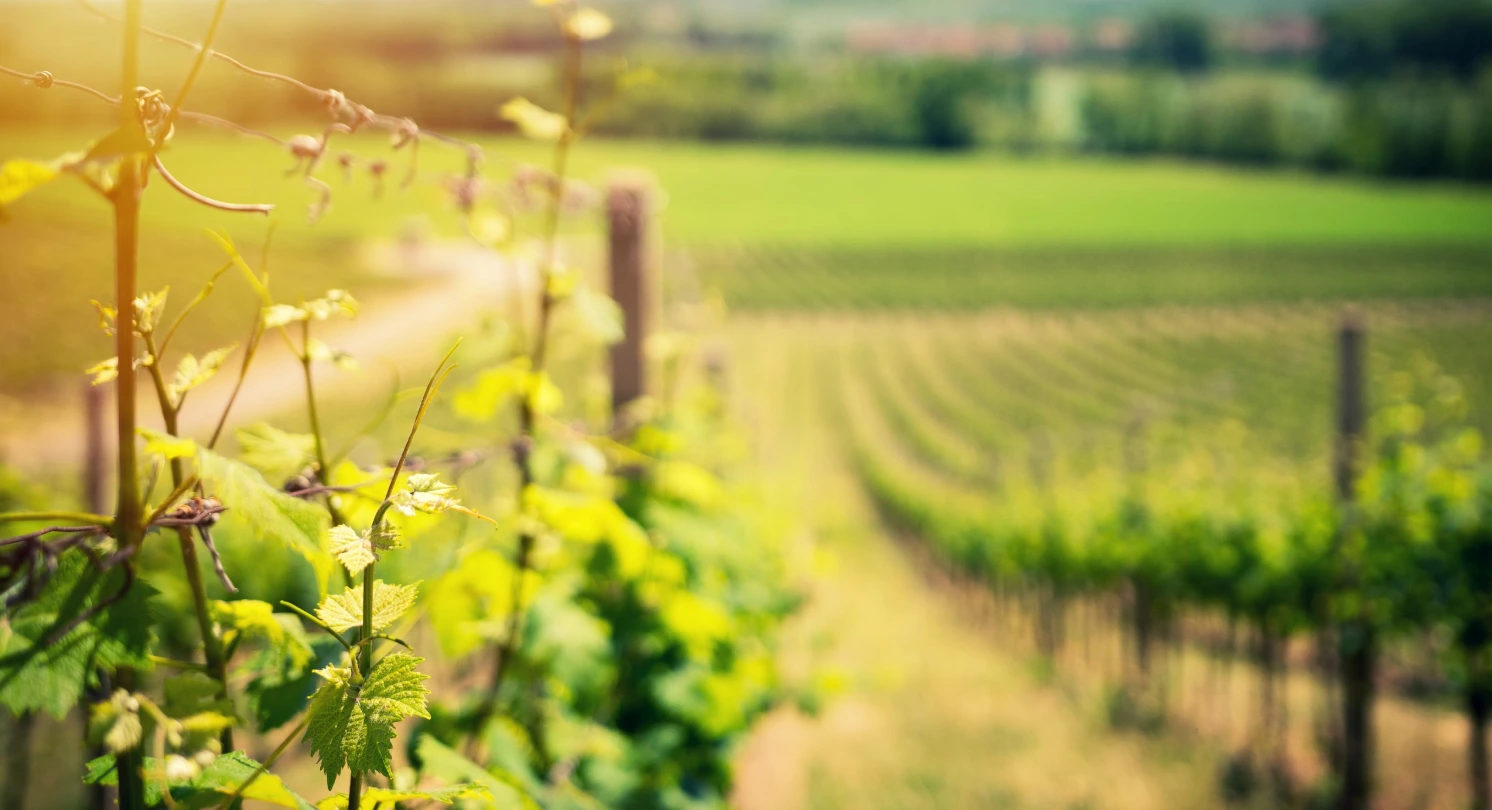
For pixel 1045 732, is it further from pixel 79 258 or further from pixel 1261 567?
pixel 79 258

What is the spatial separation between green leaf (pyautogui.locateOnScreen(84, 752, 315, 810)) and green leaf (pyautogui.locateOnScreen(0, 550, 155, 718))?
64mm

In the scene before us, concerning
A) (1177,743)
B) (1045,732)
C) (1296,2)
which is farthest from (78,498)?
(1296,2)

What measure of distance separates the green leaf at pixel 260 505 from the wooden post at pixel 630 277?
1.44 meters

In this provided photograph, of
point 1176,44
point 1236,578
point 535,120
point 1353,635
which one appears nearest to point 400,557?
point 535,120

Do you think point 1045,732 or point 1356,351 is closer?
point 1356,351

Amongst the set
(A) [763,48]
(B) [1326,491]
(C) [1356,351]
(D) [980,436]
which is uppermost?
(A) [763,48]

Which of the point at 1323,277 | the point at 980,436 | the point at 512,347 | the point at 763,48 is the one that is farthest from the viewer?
the point at 763,48

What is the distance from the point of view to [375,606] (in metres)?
0.67

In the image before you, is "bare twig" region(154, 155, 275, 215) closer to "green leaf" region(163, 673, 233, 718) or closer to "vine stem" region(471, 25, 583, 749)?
"green leaf" region(163, 673, 233, 718)

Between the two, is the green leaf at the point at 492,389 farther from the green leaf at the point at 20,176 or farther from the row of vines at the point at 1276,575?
the row of vines at the point at 1276,575

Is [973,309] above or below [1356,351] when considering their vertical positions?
below

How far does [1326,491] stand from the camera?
5.33 meters

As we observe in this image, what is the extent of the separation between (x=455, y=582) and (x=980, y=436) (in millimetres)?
23396

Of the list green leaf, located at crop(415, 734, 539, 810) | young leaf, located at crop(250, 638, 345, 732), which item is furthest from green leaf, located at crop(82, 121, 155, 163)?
green leaf, located at crop(415, 734, 539, 810)
